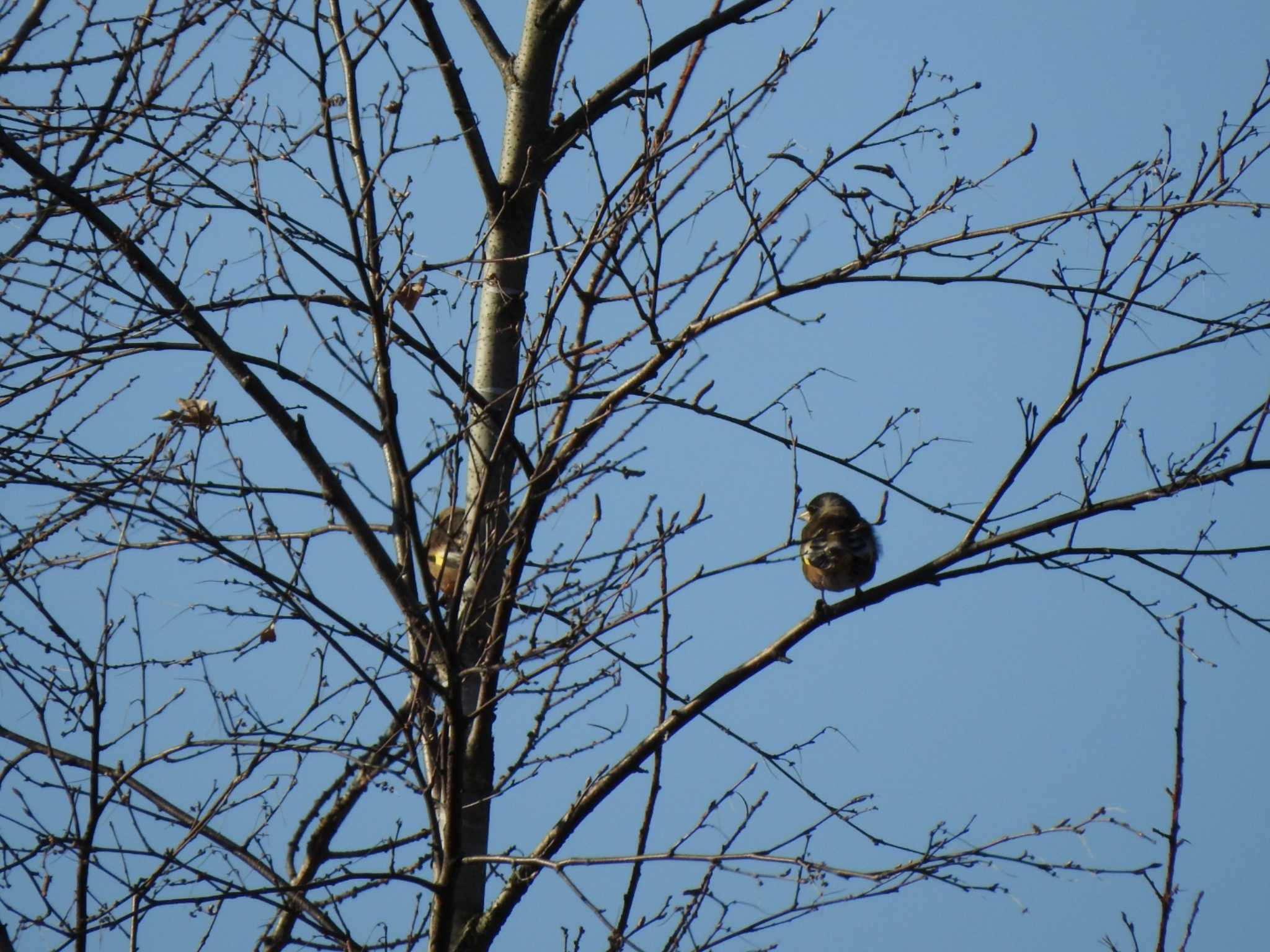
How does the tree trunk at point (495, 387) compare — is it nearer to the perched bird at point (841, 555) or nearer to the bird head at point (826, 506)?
the perched bird at point (841, 555)

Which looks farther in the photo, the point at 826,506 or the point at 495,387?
the point at 826,506

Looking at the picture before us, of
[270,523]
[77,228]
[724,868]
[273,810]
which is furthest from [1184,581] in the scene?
[77,228]

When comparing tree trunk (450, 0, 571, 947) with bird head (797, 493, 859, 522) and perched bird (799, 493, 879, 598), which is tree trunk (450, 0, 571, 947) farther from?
bird head (797, 493, 859, 522)

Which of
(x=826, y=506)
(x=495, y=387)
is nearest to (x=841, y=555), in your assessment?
(x=826, y=506)

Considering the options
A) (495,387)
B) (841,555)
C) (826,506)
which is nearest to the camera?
(495,387)

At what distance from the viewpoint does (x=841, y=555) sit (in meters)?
5.27

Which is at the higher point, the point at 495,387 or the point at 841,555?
the point at 495,387

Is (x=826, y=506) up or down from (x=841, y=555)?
up

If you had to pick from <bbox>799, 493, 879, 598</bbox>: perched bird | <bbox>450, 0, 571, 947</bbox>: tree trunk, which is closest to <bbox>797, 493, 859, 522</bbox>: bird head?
<bbox>799, 493, 879, 598</bbox>: perched bird

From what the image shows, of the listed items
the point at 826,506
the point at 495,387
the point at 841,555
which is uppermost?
the point at 826,506

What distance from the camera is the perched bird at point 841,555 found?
5262 millimetres

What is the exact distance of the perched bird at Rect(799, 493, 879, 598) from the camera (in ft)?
17.3

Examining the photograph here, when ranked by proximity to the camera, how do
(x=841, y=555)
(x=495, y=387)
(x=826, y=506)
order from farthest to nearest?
(x=826, y=506) < (x=841, y=555) < (x=495, y=387)

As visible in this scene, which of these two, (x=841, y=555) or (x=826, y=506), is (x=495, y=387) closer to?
(x=841, y=555)
